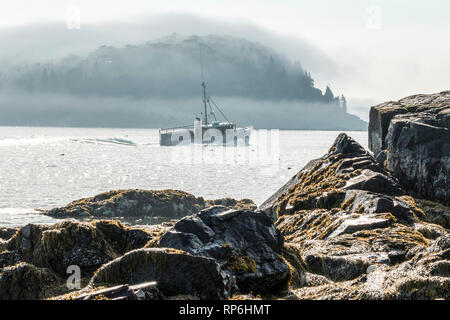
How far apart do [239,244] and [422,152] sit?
48.6 feet

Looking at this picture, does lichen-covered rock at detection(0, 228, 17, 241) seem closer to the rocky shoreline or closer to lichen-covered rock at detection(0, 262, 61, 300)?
the rocky shoreline

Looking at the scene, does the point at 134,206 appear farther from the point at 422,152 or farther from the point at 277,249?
the point at 277,249

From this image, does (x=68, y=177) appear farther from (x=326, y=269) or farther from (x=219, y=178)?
(x=326, y=269)

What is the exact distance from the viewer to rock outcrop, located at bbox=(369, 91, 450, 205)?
22.8 metres

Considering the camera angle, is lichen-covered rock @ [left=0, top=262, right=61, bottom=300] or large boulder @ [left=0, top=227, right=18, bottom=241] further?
large boulder @ [left=0, top=227, right=18, bottom=241]

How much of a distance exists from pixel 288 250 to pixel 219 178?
8927 centimetres

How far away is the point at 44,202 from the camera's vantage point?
210 ft

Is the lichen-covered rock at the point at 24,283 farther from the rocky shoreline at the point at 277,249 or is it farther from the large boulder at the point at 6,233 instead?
the large boulder at the point at 6,233

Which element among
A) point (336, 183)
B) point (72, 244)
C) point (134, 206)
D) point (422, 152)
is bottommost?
point (134, 206)

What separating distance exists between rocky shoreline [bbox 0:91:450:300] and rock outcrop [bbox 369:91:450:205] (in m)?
0.05

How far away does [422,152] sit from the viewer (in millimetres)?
23547
